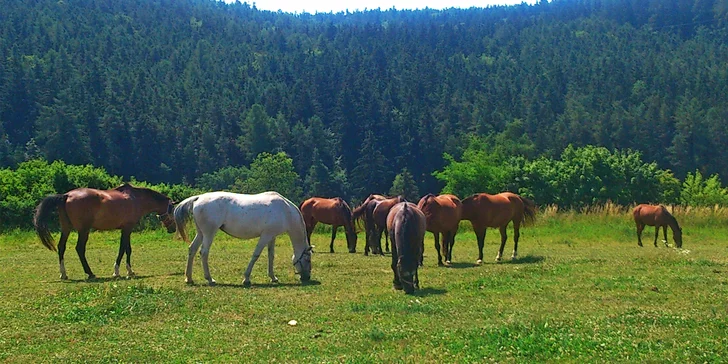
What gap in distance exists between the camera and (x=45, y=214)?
15.8 metres

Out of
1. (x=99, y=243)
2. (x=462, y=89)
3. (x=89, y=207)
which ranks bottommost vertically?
(x=99, y=243)

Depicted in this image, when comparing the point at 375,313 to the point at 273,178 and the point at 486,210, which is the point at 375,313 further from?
the point at 273,178

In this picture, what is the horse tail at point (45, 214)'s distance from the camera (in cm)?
1555

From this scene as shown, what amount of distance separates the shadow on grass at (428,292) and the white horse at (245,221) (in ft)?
9.49

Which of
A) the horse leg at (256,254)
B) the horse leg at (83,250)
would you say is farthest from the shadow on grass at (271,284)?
the horse leg at (83,250)

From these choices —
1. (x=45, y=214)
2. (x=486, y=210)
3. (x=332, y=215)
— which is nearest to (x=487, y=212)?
(x=486, y=210)

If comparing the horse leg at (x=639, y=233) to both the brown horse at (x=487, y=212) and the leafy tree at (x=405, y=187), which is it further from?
the leafy tree at (x=405, y=187)

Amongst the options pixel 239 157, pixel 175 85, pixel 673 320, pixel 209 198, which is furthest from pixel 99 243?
pixel 175 85

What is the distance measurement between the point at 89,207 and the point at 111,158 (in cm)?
9064

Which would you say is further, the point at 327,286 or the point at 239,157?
the point at 239,157

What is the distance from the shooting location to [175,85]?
140m

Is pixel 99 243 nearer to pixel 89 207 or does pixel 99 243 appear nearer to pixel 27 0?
pixel 89 207

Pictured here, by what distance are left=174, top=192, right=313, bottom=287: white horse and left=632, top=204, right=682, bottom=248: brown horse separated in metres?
18.1

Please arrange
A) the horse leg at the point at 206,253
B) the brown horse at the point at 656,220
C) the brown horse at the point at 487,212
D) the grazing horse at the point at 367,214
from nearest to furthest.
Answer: the horse leg at the point at 206,253
the brown horse at the point at 487,212
the grazing horse at the point at 367,214
the brown horse at the point at 656,220
